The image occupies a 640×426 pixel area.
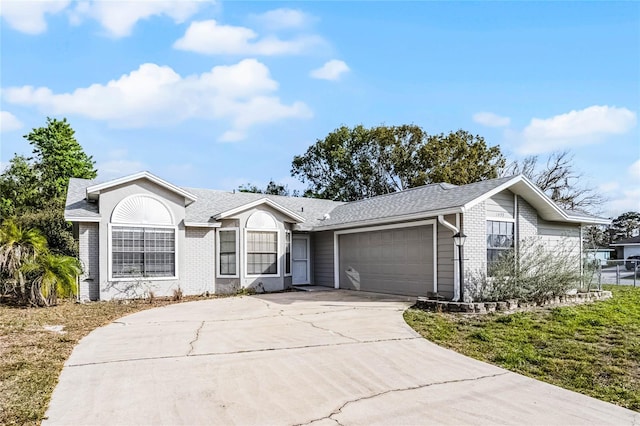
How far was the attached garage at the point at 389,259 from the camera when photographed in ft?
43.5

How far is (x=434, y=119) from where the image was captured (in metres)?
31.8

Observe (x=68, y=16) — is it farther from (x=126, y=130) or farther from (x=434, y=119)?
(x=434, y=119)

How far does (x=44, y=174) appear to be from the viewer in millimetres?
28266

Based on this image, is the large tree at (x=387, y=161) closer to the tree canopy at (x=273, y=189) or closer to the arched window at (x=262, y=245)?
the tree canopy at (x=273, y=189)

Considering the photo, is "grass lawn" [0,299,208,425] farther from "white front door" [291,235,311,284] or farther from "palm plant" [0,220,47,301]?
"white front door" [291,235,311,284]

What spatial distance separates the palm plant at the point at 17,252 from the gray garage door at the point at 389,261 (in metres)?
9.71

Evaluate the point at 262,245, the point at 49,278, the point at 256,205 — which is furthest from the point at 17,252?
the point at 262,245

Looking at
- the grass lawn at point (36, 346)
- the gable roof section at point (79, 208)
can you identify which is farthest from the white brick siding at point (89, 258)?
the grass lawn at point (36, 346)

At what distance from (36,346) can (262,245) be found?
30.2ft

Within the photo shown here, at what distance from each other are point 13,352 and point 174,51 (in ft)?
33.6

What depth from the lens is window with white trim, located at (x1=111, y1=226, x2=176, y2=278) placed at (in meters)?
13.7

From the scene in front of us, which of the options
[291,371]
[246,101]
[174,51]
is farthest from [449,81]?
[291,371]

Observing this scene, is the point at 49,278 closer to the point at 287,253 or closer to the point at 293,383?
the point at 287,253

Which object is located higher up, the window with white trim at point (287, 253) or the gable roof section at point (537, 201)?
the gable roof section at point (537, 201)
